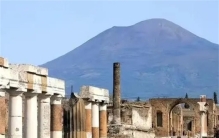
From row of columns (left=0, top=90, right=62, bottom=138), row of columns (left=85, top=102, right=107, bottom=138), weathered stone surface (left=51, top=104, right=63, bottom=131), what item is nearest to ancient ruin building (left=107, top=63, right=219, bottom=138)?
row of columns (left=85, top=102, right=107, bottom=138)

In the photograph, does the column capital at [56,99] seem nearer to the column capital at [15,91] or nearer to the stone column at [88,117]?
the stone column at [88,117]

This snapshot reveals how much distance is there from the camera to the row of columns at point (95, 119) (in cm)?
3953

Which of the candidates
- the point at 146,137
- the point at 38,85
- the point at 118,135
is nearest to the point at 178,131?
the point at 146,137

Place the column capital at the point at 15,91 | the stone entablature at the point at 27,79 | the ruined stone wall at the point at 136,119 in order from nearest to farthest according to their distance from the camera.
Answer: the stone entablature at the point at 27,79
the column capital at the point at 15,91
the ruined stone wall at the point at 136,119

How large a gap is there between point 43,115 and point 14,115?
3944 mm

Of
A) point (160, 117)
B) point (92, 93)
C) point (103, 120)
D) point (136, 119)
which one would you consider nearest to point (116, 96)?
point (136, 119)

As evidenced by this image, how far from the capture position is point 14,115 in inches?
1175

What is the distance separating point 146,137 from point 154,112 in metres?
21.9

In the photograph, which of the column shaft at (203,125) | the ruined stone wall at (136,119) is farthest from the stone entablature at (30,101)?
the column shaft at (203,125)

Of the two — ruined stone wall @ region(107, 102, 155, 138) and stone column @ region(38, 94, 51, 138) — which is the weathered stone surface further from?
ruined stone wall @ region(107, 102, 155, 138)

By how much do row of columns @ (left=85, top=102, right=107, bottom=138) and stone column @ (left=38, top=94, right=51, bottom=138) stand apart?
5.44m

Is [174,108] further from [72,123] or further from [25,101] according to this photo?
[25,101]

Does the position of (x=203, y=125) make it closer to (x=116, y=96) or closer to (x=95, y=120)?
(x=116, y=96)

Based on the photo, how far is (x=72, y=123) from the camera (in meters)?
39.2
